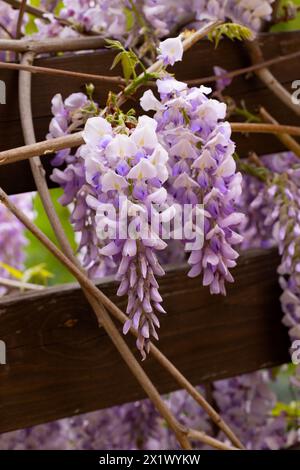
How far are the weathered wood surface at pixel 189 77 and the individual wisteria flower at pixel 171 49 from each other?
28 cm

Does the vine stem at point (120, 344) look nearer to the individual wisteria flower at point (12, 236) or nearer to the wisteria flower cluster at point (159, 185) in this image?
the wisteria flower cluster at point (159, 185)

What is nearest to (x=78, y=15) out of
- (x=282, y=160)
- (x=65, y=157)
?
(x=65, y=157)

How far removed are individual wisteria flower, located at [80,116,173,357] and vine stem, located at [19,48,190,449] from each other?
0.20m

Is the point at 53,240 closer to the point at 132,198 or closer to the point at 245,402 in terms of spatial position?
the point at 245,402

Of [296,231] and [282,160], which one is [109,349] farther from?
[282,160]

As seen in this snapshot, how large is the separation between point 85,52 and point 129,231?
1.75 feet

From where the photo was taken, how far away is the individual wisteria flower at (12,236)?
1.98 metres

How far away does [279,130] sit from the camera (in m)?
1.25

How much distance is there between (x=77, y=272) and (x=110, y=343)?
278 millimetres

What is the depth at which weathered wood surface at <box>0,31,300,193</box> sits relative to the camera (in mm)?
1217

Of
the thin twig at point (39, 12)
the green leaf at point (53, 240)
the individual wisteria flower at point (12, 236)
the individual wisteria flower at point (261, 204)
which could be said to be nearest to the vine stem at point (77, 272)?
the thin twig at point (39, 12)

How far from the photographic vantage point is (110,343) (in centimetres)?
134

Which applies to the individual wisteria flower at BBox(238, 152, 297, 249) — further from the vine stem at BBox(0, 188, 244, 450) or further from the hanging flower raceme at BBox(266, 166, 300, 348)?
the vine stem at BBox(0, 188, 244, 450)
